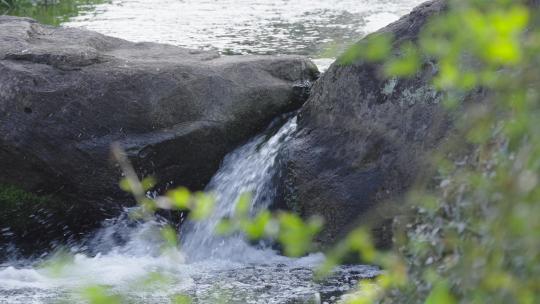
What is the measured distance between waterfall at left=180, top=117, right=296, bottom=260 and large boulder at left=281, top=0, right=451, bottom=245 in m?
0.24

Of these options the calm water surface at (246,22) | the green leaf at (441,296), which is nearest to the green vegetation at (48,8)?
the calm water surface at (246,22)

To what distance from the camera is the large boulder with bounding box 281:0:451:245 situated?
18.4ft

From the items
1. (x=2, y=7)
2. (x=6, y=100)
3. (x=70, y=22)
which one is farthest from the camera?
(x=2, y=7)

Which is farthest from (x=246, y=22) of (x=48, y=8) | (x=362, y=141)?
(x=362, y=141)

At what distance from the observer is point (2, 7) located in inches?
562

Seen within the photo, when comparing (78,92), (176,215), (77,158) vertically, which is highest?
(78,92)

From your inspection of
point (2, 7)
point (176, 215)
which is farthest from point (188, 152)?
point (2, 7)

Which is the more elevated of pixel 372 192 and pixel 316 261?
pixel 372 192

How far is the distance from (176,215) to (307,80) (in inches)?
59.9

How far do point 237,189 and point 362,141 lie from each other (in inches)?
44.0

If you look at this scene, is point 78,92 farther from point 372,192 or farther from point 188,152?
point 372,192

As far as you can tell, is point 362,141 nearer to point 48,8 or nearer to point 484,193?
point 484,193

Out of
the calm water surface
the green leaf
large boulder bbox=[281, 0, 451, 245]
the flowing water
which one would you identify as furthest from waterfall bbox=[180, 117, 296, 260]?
the green leaf

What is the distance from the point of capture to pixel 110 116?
21.0 ft
